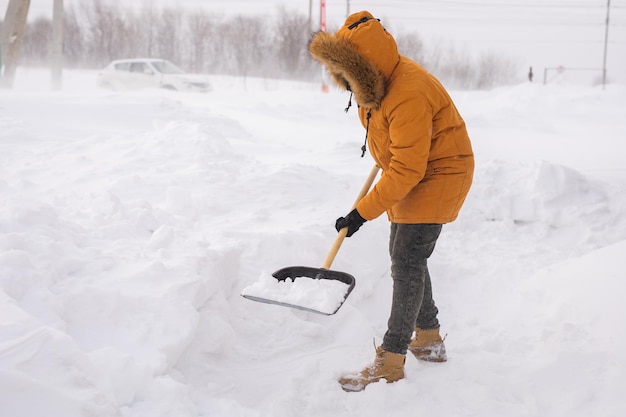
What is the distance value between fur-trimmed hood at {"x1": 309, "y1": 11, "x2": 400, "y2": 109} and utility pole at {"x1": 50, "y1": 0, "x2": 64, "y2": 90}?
17.0m

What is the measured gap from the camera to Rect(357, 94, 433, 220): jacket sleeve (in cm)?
231

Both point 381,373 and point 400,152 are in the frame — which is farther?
point 381,373

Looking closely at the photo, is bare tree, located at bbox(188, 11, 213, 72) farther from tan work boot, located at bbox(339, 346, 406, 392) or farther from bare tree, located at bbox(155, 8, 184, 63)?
tan work boot, located at bbox(339, 346, 406, 392)

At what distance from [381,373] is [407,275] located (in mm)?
447

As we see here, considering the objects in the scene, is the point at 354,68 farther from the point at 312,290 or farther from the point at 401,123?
the point at 312,290

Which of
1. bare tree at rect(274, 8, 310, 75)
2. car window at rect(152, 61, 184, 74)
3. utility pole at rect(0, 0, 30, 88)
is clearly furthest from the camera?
bare tree at rect(274, 8, 310, 75)

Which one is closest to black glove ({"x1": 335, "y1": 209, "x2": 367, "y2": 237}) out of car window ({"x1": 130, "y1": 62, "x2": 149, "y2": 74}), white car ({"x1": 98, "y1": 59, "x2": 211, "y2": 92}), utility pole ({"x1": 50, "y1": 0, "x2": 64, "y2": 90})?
white car ({"x1": 98, "y1": 59, "x2": 211, "y2": 92})

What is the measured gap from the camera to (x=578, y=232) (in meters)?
5.12

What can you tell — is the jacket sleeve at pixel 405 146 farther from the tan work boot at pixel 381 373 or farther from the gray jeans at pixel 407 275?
the tan work boot at pixel 381 373

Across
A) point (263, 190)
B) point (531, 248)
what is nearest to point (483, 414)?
point (531, 248)

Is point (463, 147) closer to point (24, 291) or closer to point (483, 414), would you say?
point (483, 414)

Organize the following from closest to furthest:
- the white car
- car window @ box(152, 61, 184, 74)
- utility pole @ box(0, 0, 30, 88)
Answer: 1. utility pole @ box(0, 0, 30, 88)
2. the white car
3. car window @ box(152, 61, 184, 74)

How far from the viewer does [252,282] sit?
3484 millimetres

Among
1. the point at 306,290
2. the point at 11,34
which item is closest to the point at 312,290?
the point at 306,290
